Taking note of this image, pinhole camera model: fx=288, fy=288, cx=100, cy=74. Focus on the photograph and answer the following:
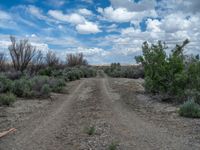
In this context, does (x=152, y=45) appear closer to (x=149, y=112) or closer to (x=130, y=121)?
(x=149, y=112)

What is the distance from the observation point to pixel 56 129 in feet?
32.0

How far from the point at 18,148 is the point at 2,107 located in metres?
6.94

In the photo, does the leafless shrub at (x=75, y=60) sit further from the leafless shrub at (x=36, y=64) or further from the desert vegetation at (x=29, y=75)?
the leafless shrub at (x=36, y=64)

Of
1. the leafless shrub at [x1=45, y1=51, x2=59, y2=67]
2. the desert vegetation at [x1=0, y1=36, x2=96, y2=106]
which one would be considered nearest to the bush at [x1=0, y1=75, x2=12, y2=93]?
the desert vegetation at [x1=0, y1=36, x2=96, y2=106]

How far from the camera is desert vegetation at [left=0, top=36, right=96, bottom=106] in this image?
1830 centimetres

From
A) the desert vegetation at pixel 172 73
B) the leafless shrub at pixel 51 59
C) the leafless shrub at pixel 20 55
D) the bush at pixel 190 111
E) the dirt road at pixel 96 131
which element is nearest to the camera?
the dirt road at pixel 96 131

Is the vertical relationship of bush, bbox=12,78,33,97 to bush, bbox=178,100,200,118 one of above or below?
above

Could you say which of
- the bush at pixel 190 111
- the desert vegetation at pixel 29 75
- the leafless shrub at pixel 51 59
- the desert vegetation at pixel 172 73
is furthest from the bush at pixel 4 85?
the leafless shrub at pixel 51 59

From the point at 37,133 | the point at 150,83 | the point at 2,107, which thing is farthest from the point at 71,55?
the point at 37,133

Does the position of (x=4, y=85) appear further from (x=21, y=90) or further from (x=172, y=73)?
(x=172, y=73)

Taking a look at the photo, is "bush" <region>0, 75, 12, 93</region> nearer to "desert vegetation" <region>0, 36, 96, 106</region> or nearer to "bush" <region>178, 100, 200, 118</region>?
"desert vegetation" <region>0, 36, 96, 106</region>

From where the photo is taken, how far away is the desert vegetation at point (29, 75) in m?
→ 18.3

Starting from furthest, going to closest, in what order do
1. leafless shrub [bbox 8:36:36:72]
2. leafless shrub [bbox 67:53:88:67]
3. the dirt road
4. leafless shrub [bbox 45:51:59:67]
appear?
leafless shrub [bbox 67:53:88:67] → leafless shrub [bbox 45:51:59:67] → leafless shrub [bbox 8:36:36:72] → the dirt road

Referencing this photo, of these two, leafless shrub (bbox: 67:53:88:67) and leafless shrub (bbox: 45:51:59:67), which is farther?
leafless shrub (bbox: 67:53:88:67)
